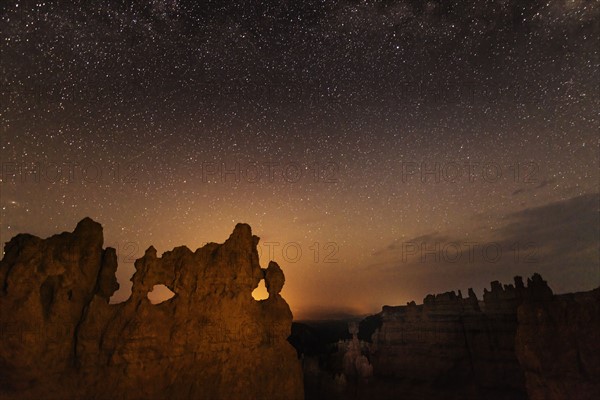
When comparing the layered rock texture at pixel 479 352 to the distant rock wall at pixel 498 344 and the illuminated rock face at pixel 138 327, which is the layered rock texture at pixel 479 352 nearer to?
the distant rock wall at pixel 498 344

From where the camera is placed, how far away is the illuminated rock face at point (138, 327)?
19219mm

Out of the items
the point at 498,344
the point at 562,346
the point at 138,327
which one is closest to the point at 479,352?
the point at 498,344

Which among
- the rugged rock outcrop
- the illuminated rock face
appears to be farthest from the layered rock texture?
the illuminated rock face

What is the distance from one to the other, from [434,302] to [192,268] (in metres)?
43.0

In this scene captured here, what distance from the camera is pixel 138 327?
21500mm

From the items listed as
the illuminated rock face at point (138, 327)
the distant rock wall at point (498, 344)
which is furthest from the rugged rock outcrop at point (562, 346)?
the illuminated rock face at point (138, 327)

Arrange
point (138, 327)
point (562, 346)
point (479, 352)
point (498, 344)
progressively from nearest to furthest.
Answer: point (138, 327) → point (562, 346) → point (498, 344) → point (479, 352)

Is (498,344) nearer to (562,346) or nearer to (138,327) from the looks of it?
(562,346)

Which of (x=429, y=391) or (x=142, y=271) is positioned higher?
(x=142, y=271)

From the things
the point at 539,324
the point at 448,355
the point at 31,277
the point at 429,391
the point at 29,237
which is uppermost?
the point at 29,237

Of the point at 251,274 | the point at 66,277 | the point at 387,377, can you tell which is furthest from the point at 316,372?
the point at 66,277

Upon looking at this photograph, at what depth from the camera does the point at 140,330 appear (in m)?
21.5

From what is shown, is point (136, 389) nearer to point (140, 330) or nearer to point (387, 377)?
point (140, 330)

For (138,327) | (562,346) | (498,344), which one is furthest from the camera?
(498,344)
